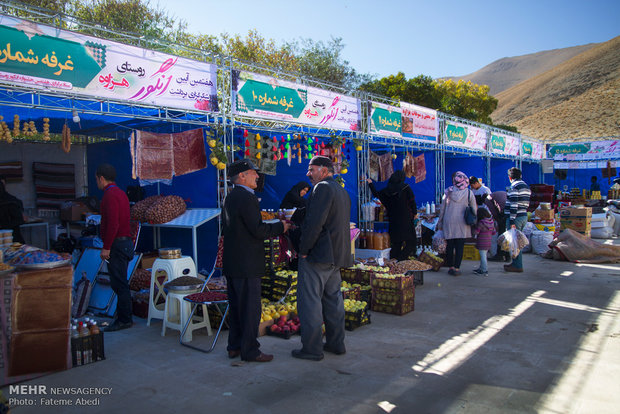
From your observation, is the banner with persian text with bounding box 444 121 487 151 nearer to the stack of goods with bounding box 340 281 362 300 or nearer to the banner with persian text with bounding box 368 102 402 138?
the banner with persian text with bounding box 368 102 402 138

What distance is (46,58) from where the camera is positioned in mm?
5125

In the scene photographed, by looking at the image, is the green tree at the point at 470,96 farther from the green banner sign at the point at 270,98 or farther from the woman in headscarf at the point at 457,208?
the green banner sign at the point at 270,98

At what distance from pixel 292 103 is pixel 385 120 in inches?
126

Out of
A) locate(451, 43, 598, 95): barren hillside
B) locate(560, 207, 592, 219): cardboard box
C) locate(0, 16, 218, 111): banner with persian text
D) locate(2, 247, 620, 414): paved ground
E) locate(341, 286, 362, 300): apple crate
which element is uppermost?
locate(451, 43, 598, 95): barren hillside

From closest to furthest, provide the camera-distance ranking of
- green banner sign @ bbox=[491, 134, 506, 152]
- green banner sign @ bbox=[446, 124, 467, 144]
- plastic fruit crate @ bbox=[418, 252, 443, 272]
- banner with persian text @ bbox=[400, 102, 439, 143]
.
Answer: plastic fruit crate @ bbox=[418, 252, 443, 272], banner with persian text @ bbox=[400, 102, 439, 143], green banner sign @ bbox=[446, 124, 467, 144], green banner sign @ bbox=[491, 134, 506, 152]

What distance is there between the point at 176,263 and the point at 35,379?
1.99m

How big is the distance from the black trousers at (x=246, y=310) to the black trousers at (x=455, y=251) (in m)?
5.34

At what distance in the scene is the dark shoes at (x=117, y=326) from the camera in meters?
5.25

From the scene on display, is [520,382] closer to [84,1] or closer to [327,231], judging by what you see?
[327,231]

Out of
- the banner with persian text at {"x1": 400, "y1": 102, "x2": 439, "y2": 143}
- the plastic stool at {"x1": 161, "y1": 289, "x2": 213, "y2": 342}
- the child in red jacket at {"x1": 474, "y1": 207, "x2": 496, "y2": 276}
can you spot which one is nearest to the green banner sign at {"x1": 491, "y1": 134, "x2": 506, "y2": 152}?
the banner with persian text at {"x1": 400, "y1": 102, "x2": 439, "y2": 143}

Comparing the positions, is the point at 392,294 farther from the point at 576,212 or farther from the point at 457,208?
the point at 576,212

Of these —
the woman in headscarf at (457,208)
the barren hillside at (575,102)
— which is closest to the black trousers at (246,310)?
the woman in headscarf at (457,208)

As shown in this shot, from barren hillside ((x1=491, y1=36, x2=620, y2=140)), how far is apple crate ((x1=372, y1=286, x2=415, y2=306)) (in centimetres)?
4117

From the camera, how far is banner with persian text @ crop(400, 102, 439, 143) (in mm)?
11258
